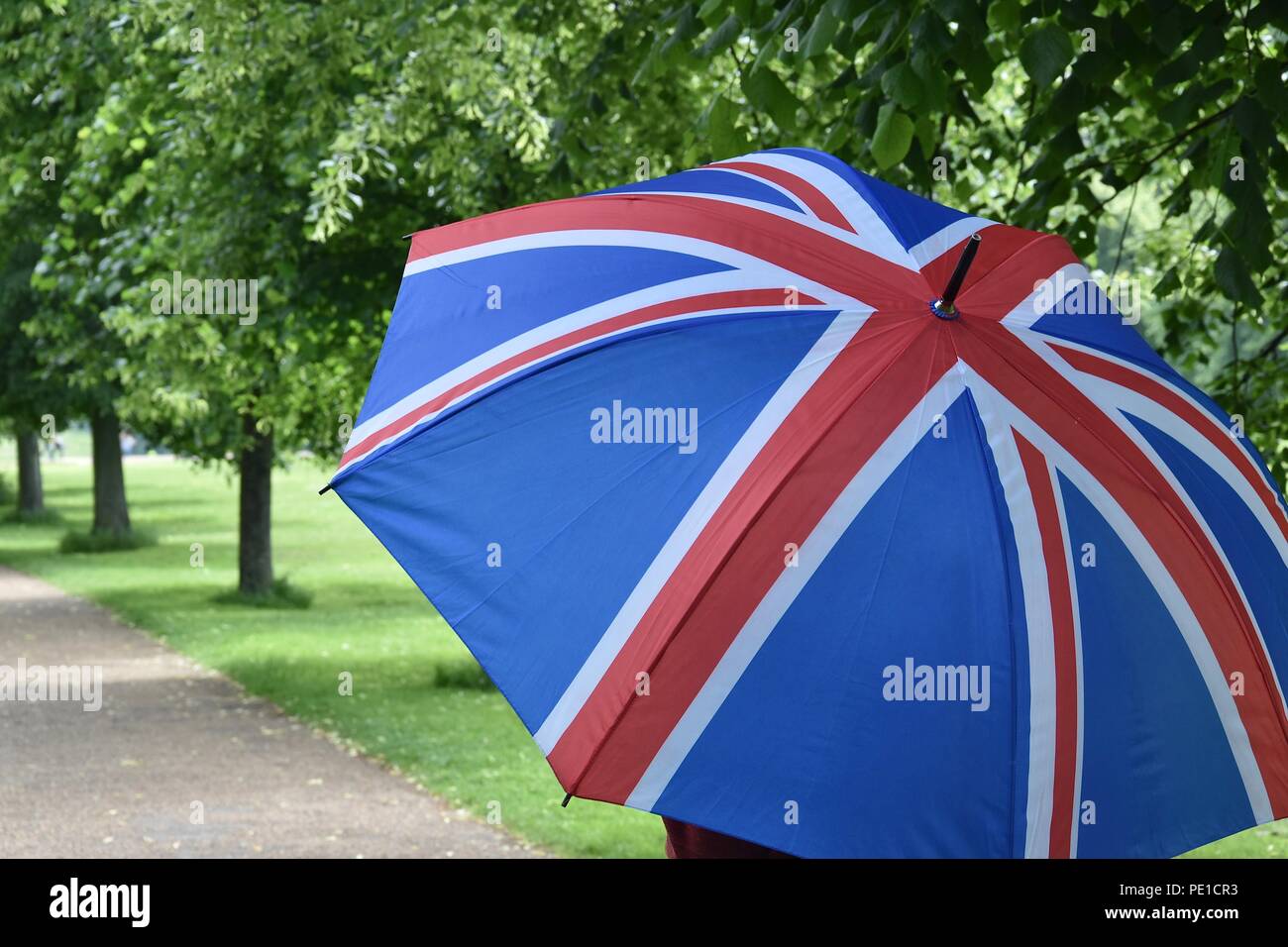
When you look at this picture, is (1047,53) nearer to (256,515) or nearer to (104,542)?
(256,515)

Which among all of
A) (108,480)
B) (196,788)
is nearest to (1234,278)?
(196,788)

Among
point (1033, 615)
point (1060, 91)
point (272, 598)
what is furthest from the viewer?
point (272, 598)

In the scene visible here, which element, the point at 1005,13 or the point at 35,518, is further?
the point at 35,518

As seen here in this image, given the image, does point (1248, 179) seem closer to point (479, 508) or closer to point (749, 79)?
point (749, 79)

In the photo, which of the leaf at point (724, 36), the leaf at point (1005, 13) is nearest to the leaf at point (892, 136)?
the leaf at point (1005, 13)

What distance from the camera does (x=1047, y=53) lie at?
398cm

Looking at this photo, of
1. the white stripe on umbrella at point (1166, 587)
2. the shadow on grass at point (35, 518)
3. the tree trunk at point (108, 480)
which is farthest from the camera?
the shadow on grass at point (35, 518)

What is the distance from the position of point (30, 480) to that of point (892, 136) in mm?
35179

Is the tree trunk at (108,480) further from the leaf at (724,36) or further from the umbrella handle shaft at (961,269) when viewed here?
the umbrella handle shaft at (961,269)

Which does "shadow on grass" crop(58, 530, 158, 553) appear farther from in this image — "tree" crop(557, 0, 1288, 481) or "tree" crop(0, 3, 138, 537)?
"tree" crop(557, 0, 1288, 481)

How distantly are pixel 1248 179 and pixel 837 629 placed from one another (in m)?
2.66

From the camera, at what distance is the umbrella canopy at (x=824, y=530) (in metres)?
2.31

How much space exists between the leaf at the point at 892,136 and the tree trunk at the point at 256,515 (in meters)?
14.7

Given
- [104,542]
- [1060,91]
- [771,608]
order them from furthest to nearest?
[104,542] → [1060,91] → [771,608]
